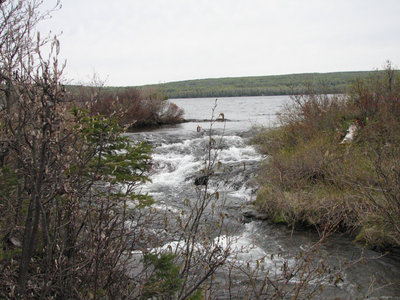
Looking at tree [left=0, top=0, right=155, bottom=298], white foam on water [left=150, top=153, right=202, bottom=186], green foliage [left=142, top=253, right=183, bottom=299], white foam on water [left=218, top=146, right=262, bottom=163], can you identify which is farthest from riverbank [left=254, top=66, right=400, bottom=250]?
white foam on water [left=150, top=153, right=202, bottom=186]

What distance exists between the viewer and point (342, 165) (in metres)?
8.53

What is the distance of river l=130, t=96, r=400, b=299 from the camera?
17.7ft

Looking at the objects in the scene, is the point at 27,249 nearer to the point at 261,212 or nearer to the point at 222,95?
the point at 261,212

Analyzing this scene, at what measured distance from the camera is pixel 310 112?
13.2 metres

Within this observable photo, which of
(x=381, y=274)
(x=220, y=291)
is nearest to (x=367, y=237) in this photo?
(x=381, y=274)

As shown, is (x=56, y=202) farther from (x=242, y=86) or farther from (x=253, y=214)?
(x=242, y=86)

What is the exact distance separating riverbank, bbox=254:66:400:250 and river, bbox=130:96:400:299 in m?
0.47

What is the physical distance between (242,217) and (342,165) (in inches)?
196

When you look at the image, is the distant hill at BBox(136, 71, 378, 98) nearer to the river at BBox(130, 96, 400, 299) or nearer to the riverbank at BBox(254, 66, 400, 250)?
the river at BBox(130, 96, 400, 299)

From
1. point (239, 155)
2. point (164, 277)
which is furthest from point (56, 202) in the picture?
point (239, 155)

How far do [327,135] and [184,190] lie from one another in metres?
4.68

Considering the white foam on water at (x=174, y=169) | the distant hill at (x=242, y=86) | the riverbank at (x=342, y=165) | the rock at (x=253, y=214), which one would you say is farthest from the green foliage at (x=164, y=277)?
the distant hill at (x=242, y=86)

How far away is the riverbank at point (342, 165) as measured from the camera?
6.78 meters

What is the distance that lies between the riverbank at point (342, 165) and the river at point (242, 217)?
47 cm
